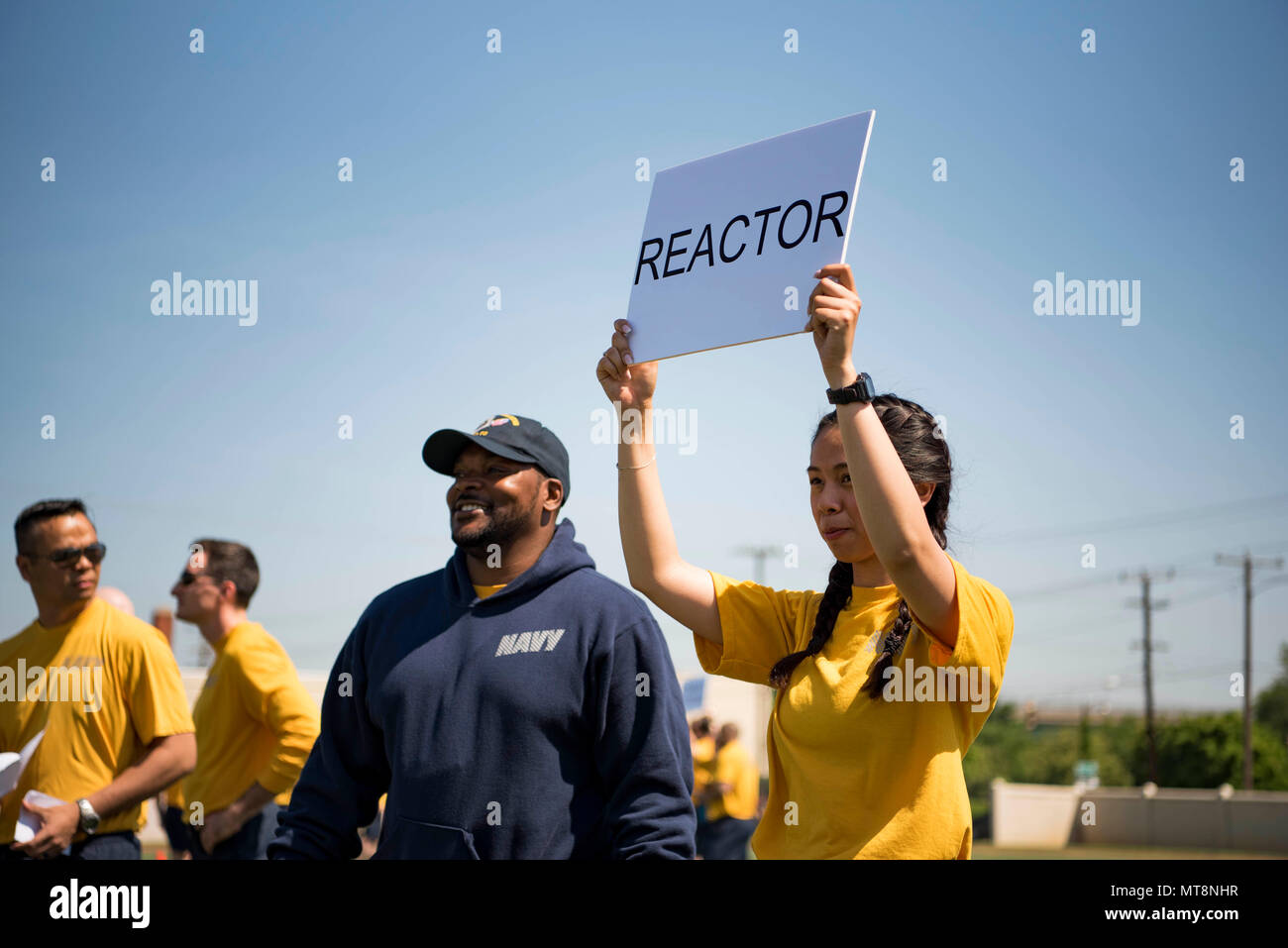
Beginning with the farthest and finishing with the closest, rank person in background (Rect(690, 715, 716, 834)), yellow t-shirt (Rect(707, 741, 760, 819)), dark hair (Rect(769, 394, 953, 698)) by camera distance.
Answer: person in background (Rect(690, 715, 716, 834)), yellow t-shirt (Rect(707, 741, 760, 819)), dark hair (Rect(769, 394, 953, 698))

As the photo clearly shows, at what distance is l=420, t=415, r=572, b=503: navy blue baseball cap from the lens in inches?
147

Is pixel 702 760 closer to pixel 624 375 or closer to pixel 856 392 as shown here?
pixel 624 375

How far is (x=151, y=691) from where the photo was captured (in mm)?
5070

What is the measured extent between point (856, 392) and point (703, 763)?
11333 mm

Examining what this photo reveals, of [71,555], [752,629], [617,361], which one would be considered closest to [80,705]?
[71,555]

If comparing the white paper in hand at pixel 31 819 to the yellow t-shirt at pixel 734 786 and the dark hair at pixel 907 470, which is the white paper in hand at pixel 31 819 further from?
the yellow t-shirt at pixel 734 786

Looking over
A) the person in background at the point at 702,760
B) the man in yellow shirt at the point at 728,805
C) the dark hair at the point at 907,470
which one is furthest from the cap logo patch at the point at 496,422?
the man in yellow shirt at the point at 728,805

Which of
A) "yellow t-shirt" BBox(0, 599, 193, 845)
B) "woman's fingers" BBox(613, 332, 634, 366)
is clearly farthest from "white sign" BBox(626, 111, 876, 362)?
"yellow t-shirt" BBox(0, 599, 193, 845)

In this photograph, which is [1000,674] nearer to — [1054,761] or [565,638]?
[565,638]

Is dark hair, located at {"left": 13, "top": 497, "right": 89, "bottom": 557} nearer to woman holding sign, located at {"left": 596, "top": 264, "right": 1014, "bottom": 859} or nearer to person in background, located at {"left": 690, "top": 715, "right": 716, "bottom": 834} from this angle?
woman holding sign, located at {"left": 596, "top": 264, "right": 1014, "bottom": 859}

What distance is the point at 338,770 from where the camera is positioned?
3.44 m

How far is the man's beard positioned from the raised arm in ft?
2.41
